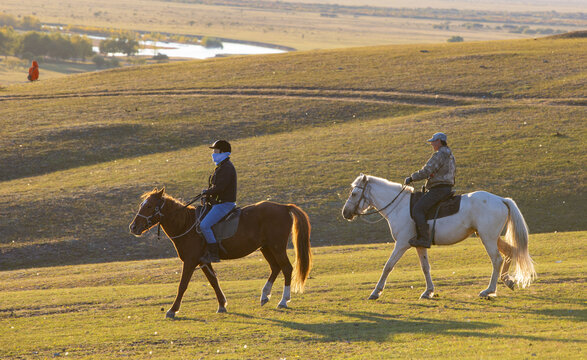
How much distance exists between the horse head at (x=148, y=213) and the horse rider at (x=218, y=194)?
103 centimetres

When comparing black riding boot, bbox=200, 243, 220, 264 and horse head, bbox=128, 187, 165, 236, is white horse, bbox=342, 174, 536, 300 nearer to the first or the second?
black riding boot, bbox=200, 243, 220, 264

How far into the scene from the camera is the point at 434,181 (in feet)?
53.4

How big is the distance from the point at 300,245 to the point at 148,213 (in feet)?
12.1

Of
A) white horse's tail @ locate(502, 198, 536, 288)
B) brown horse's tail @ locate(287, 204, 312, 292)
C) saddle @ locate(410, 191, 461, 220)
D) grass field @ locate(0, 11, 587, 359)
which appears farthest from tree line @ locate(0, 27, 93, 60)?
white horse's tail @ locate(502, 198, 536, 288)

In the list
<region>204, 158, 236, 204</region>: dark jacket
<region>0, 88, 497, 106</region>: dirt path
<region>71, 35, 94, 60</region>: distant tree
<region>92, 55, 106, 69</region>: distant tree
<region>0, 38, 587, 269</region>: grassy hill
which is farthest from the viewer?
<region>71, 35, 94, 60</region>: distant tree

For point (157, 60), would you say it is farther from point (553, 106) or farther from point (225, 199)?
point (225, 199)

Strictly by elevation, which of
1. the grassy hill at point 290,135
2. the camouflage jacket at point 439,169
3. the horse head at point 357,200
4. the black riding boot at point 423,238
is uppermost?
the camouflage jacket at point 439,169

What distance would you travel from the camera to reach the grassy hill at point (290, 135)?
107 feet

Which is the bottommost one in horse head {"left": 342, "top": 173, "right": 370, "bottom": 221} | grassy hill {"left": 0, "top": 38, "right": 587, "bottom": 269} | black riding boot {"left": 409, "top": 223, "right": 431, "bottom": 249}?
grassy hill {"left": 0, "top": 38, "right": 587, "bottom": 269}

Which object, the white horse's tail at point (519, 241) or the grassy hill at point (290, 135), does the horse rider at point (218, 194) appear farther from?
the grassy hill at point (290, 135)

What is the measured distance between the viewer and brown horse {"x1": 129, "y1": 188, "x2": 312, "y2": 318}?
15938 millimetres

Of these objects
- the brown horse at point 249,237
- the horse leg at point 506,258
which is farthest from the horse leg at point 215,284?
the horse leg at point 506,258

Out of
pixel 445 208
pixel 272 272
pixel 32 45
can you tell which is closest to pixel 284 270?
pixel 272 272

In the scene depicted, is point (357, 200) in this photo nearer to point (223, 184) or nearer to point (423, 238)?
point (423, 238)
